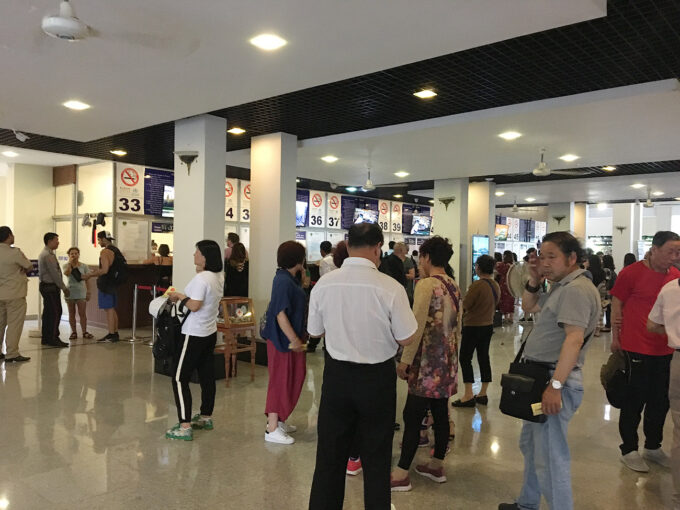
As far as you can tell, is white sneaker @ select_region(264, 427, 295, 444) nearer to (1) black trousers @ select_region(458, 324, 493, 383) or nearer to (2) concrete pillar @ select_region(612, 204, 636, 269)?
(1) black trousers @ select_region(458, 324, 493, 383)

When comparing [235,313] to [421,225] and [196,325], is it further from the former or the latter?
[421,225]

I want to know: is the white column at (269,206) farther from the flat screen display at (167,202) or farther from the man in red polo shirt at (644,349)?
the man in red polo shirt at (644,349)

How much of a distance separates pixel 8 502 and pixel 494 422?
11.6 ft

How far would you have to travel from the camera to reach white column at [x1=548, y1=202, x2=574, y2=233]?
1458cm

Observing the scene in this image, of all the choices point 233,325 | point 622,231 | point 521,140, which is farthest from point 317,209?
point 622,231

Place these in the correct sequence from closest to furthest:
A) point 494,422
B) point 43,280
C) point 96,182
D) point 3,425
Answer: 1. point 3,425
2. point 494,422
3. point 43,280
4. point 96,182

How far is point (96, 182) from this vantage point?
991 cm

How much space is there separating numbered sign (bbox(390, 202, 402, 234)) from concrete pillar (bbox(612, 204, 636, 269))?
886 cm

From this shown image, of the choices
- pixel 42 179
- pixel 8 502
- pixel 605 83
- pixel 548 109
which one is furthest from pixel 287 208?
pixel 42 179

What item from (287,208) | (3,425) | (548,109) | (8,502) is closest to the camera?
(8,502)

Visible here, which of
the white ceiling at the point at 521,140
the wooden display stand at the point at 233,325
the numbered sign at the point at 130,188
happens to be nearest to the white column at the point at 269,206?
→ the white ceiling at the point at 521,140

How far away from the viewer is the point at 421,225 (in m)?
16.4

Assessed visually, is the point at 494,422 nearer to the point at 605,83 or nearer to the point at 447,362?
the point at 447,362

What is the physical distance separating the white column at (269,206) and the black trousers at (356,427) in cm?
430
